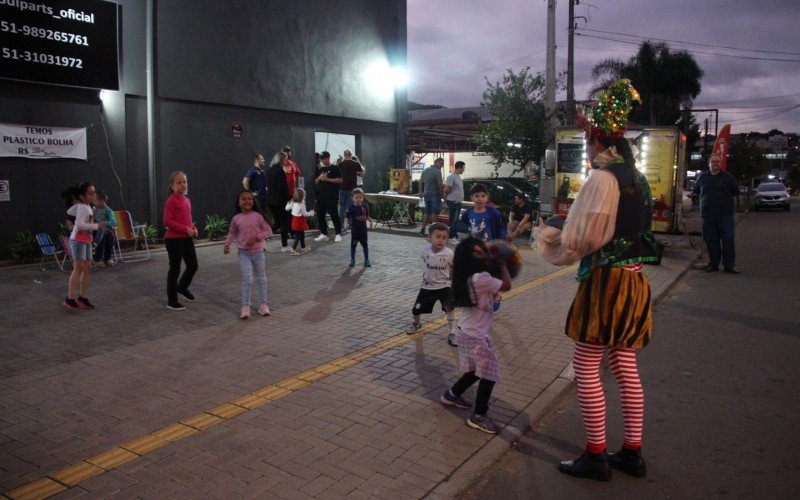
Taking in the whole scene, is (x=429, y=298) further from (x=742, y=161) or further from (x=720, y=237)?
(x=742, y=161)

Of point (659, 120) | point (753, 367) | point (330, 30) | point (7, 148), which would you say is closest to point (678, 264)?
point (753, 367)

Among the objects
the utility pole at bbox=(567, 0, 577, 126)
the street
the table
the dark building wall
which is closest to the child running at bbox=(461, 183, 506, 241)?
the street

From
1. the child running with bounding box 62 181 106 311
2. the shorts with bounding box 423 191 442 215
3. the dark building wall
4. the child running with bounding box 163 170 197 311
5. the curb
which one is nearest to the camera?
the curb

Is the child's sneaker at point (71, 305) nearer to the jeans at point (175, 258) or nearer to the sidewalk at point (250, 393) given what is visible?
the sidewalk at point (250, 393)

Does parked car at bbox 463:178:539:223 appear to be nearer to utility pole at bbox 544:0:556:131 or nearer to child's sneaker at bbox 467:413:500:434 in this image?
utility pole at bbox 544:0:556:131

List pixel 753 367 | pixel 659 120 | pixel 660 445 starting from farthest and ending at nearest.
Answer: pixel 659 120 → pixel 753 367 → pixel 660 445

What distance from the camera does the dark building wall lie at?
37.5 feet

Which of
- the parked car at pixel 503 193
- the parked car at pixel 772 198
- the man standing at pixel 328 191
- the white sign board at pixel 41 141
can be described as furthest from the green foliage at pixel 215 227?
the parked car at pixel 772 198

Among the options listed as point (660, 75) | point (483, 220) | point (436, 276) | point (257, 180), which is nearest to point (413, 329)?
point (436, 276)

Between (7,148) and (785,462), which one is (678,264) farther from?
(7,148)

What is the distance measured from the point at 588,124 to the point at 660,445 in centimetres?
223

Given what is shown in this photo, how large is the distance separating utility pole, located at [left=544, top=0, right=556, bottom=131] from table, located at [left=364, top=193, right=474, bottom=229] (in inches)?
171

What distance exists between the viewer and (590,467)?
3.81 meters

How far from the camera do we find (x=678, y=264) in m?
11.9
